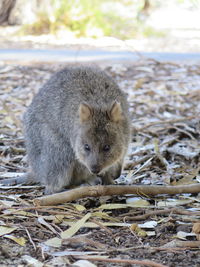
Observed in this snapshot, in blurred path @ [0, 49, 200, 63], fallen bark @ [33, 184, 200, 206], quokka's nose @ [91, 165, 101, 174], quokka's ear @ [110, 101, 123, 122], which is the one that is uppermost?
quokka's ear @ [110, 101, 123, 122]

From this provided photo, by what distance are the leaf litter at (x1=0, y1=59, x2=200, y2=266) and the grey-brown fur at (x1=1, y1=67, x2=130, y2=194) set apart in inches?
10.1

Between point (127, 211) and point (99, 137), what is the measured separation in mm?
675

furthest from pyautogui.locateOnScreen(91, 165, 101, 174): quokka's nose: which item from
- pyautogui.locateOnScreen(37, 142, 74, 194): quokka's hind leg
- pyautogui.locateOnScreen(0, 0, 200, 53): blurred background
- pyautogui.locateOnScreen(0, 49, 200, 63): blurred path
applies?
pyautogui.locateOnScreen(0, 0, 200, 53): blurred background

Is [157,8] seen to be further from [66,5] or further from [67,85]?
[67,85]

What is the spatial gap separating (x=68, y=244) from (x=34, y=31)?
1076 centimetres

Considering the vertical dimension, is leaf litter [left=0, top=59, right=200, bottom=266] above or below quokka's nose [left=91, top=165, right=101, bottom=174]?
below

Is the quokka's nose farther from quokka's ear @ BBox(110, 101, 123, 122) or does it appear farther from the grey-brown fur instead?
quokka's ear @ BBox(110, 101, 123, 122)

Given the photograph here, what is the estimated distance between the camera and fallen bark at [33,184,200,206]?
3666 mm

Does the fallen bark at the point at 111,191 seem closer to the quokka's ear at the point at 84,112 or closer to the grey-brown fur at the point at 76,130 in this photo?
the grey-brown fur at the point at 76,130

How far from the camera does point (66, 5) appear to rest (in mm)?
12961

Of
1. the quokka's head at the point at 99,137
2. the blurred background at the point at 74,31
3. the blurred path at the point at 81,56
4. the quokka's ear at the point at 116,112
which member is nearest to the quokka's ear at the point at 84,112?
the quokka's head at the point at 99,137

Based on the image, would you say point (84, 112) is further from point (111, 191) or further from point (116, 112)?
point (111, 191)

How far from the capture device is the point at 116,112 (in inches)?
163

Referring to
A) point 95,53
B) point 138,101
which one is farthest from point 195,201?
point 95,53
